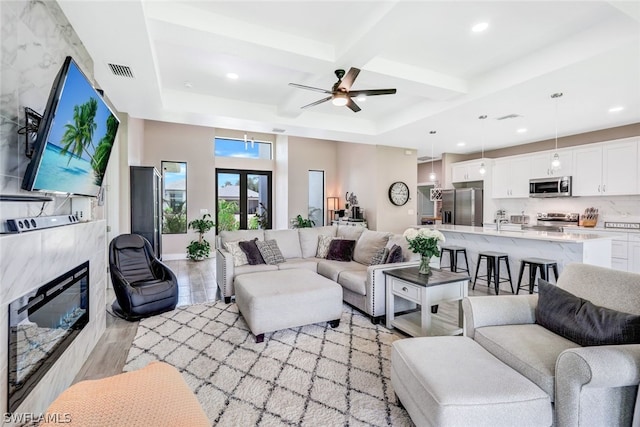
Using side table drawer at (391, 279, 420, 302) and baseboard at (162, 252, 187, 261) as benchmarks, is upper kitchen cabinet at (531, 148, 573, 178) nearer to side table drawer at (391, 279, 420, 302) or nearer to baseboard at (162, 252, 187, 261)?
side table drawer at (391, 279, 420, 302)

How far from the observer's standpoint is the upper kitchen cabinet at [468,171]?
7281mm

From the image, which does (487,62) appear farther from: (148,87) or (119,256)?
(119,256)

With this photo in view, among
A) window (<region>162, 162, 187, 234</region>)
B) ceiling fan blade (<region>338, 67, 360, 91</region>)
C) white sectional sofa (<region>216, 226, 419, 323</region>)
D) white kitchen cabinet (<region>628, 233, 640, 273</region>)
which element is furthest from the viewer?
window (<region>162, 162, 187, 234</region>)

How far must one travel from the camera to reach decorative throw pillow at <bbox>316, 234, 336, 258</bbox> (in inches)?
181

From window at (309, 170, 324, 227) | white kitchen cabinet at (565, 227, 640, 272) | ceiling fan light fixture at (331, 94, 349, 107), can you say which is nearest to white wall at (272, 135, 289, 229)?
window at (309, 170, 324, 227)

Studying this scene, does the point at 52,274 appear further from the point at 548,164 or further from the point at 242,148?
the point at 548,164

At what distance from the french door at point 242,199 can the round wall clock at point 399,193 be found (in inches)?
133

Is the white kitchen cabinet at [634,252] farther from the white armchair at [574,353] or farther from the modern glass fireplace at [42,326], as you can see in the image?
the modern glass fireplace at [42,326]

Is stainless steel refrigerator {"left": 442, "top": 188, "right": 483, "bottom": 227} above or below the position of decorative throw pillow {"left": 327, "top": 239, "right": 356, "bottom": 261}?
above

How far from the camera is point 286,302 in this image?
2.82m

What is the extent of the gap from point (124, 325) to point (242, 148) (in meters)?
5.86

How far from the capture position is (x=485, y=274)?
4961 mm

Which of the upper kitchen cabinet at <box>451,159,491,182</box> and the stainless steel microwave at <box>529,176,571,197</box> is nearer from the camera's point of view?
the stainless steel microwave at <box>529,176,571,197</box>

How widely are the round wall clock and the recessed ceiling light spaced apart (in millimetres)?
4503
